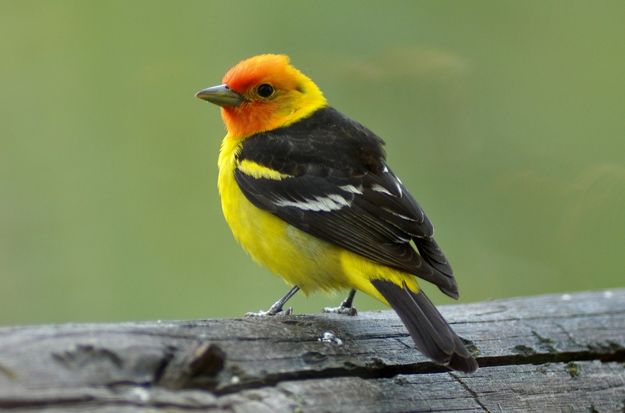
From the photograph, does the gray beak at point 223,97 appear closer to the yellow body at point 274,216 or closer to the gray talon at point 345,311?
the yellow body at point 274,216

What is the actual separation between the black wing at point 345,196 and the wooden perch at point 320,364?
281 millimetres

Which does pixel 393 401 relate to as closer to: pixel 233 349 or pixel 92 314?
pixel 233 349

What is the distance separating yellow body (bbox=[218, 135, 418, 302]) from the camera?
12.3 ft

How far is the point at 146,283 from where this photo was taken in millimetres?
6227

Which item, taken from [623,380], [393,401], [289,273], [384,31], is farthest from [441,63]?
[393,401]

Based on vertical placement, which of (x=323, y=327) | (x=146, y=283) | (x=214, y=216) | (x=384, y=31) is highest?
(x=384, y=31)

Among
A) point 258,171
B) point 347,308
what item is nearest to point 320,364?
point 347,308

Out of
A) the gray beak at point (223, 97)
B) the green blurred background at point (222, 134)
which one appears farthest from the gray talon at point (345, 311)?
the green blurred background at point (222, 134)

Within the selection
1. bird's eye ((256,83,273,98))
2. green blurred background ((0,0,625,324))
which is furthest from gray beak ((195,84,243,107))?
green blurred background ((0,0,625,324))

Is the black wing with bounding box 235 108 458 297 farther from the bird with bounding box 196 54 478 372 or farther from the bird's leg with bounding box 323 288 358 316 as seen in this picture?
the bird's leg with bounding box 323 288 358 316

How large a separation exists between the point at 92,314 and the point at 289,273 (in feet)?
8.21

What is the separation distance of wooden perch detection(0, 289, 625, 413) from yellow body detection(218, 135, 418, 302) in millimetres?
190

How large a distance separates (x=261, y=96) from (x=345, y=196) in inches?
39.8

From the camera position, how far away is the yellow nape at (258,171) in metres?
4.17
